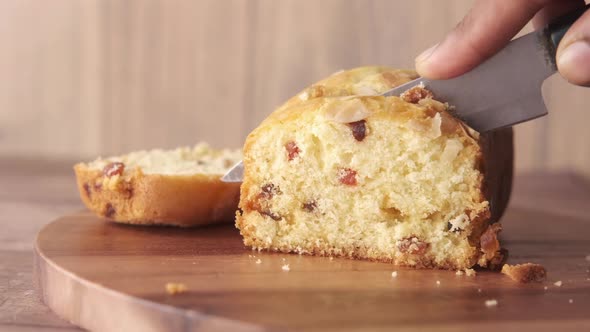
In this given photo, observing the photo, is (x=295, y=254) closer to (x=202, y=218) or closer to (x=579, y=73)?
(x=202, y=218)

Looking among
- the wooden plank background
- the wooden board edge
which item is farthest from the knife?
the wooden plank background

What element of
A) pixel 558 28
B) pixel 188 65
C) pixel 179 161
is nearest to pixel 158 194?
pixel 179 161

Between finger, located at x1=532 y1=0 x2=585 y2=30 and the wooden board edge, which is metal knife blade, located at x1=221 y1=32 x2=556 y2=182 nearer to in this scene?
finger, located at x1=532 y1=0 x2=585 y2=30

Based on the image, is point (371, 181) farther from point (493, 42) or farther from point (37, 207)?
point (37, 207)

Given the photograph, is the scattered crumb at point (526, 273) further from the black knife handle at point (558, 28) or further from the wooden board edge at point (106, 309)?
the wooden board edge at point (106, 309)

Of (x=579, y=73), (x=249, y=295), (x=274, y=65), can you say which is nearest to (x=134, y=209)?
(x=249, y=295)

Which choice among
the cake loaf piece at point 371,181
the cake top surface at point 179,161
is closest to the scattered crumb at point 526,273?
the cake loaf piece at point 371,181
